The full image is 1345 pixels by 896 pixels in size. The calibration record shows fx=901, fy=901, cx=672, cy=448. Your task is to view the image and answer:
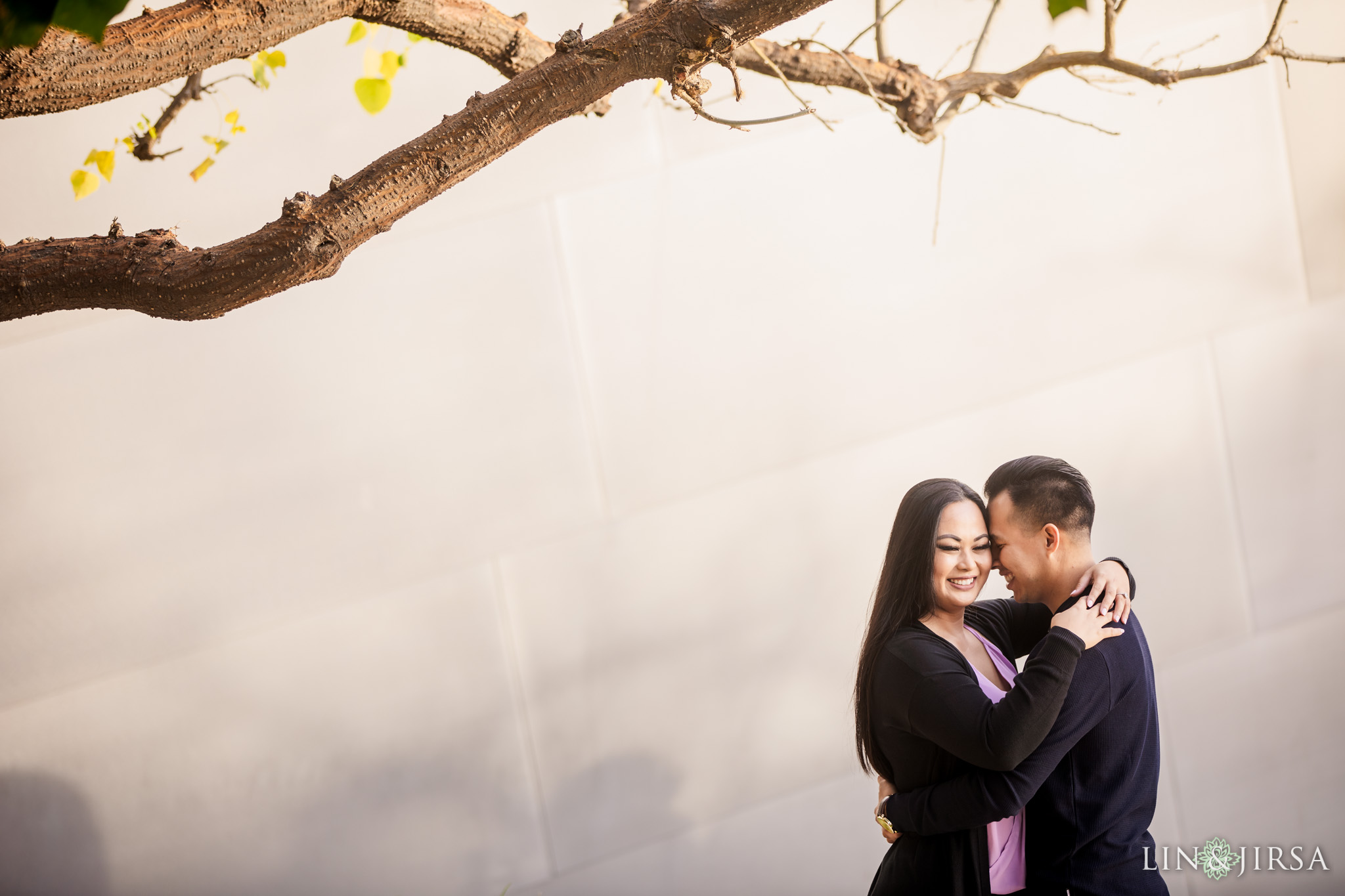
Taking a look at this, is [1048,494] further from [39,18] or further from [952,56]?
[39,18]

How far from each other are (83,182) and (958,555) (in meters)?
1.62

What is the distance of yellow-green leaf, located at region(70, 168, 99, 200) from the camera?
159 centimetres

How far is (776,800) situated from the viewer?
7.52 ft

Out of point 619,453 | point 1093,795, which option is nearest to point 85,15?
point 1093,795

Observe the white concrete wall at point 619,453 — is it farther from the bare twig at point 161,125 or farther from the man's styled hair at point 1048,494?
the man's styled hair at point 1048,494

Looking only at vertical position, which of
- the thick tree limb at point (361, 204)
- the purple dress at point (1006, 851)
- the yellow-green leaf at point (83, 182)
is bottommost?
the purple dress at point (1006, 851)

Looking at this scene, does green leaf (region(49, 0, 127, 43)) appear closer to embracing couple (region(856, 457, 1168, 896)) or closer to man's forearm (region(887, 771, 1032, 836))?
embracing couple (region(856, 457, 1168, 896))

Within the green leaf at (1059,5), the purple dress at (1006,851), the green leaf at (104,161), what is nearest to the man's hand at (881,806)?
the purple dress at (1006,851)

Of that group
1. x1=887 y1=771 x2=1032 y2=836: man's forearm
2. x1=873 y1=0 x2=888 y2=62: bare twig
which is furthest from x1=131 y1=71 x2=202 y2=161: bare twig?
x1=887 y1=771 x2=1032 y2=836: man's forearm

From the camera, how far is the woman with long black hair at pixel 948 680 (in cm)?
120

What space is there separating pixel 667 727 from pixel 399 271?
1.24 m

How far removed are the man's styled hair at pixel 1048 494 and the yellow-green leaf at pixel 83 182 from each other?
1653 millimetres

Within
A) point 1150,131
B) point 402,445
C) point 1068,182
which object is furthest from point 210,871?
point 1150,131

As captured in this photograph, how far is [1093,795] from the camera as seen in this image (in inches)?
51.9
